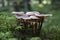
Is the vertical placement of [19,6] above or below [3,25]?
below

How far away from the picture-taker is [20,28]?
3051mm

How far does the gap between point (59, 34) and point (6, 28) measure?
86 cm

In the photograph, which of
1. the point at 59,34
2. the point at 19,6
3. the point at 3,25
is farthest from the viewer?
the point at 19,6

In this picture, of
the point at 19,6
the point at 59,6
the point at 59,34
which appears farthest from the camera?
the point at 19,6

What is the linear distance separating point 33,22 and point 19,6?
826 cm

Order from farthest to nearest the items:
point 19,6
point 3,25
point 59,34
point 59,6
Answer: point 19,6 < point 59,6 < point 59,34 < point 3,25

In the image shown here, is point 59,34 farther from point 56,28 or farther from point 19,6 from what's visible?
point 19,6

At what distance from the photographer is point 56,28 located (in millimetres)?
3232

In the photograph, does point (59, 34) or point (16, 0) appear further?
point (16, 0)

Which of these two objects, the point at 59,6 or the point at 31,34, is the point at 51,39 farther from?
the point at 59,6

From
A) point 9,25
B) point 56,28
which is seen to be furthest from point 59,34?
point 9,25

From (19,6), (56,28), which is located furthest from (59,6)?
(56,28)

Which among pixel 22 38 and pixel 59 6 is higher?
pixel 22 38

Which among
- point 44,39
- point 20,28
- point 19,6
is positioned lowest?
point 19,6
